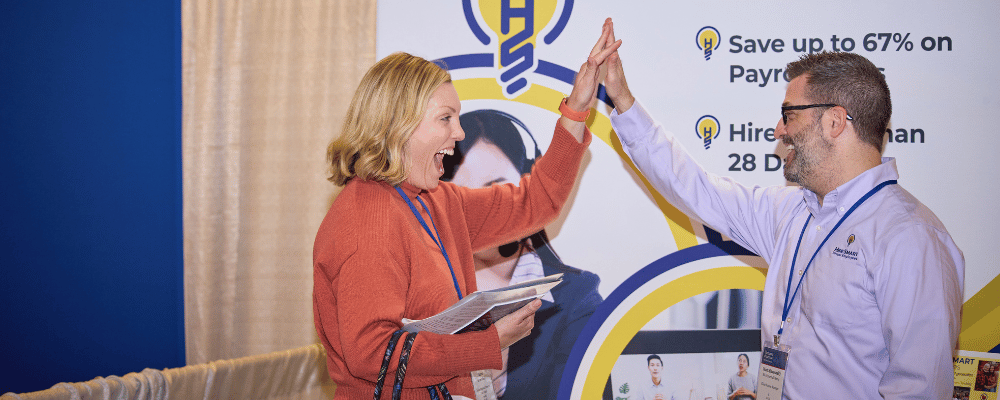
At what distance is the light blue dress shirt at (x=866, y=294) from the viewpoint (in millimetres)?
1889

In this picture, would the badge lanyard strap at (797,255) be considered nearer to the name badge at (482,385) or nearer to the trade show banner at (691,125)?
the trade show banner at (691,125)

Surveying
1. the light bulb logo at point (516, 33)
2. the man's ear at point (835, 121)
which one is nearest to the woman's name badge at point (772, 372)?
the man's ear at point (835, 121)

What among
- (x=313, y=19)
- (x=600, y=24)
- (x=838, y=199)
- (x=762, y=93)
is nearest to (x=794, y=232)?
(x=838, y=199)

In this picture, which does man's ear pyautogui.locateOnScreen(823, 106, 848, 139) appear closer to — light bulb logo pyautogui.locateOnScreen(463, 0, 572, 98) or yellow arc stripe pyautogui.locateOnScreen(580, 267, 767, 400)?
yellow arc stripe pyautogui.locateOnScreen(580, 267, 767, 400)

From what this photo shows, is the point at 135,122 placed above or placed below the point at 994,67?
below

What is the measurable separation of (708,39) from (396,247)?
203 cm

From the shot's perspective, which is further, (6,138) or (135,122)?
(135,122)

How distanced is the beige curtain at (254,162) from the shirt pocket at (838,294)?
7.25 feet

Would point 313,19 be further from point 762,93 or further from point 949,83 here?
point 949,83

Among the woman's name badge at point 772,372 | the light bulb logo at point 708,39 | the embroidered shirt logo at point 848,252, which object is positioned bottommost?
the woman's name badge at point 772,372

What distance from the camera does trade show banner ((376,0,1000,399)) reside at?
121 inches

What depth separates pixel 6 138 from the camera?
276 cm

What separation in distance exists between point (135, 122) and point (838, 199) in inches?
122

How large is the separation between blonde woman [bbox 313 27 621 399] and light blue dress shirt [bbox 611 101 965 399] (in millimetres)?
838
